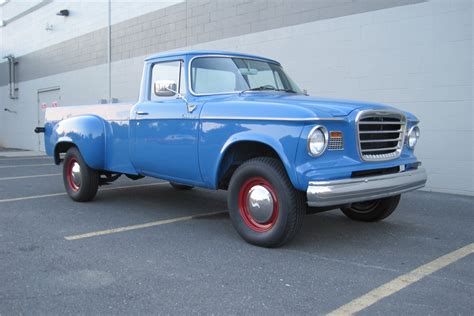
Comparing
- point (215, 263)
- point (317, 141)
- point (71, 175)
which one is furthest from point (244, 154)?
point (71, 175)

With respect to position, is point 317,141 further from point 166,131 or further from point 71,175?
point 71,175

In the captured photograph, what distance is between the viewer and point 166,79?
215 inches

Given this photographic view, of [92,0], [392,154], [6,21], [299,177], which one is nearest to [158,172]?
[299,177]

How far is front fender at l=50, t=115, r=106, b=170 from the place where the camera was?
6.14 meters

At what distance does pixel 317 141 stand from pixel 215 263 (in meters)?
1.35

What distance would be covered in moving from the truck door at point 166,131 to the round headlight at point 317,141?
1.38 metres

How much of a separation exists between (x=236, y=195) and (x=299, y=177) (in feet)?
2.67

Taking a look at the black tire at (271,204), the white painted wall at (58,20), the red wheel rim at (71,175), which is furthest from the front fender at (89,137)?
the white painted wall at (58,20)

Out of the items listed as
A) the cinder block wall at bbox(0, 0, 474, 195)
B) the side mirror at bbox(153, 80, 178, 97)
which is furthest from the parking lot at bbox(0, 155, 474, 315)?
the cinder block wall at bbox(0, 0, 474, 195)

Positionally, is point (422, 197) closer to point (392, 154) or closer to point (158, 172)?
point (392, 154)

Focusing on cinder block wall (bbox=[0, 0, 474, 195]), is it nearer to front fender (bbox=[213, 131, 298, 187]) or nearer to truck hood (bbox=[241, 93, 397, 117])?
truck hood (bbox=[241, 93, 397, 117])

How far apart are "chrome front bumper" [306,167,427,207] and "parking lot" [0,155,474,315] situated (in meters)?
0.56

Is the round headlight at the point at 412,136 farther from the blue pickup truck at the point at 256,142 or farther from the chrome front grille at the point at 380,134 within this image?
A: the chrome front grille at the point at 380,134

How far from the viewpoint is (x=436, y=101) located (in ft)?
25.6
